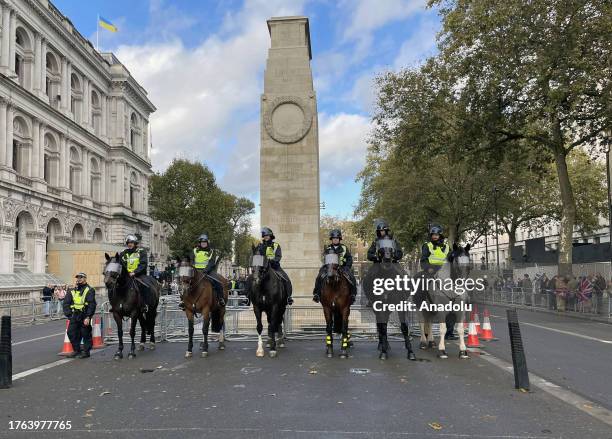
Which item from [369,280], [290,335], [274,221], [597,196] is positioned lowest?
[290,335]

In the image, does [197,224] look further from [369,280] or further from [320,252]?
[369,280]

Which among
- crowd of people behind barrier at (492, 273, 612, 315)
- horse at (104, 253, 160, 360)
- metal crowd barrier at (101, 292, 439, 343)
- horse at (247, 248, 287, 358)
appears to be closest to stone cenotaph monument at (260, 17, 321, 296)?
metal crowd barrier at (101, 292, 439, 343)

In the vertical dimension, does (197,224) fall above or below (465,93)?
below

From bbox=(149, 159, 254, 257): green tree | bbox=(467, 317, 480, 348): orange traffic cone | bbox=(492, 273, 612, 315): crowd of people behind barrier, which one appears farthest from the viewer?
bbox=(149, 159, 254, 257): green tree

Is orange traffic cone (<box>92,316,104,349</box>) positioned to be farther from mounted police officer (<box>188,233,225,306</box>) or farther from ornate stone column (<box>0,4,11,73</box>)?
ornate stone column (<box>0,4,11,73</box>)

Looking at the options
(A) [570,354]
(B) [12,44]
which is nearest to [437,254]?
(A) [570,354]

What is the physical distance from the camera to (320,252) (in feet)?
61.0

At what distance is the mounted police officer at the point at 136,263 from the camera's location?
40.3ft

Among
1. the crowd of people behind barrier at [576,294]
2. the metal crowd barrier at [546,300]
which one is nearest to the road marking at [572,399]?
the metal crowd barrier at [546,300]

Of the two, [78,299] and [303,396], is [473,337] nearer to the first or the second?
[303,396]

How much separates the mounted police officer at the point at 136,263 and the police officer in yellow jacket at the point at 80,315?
1.05 meters

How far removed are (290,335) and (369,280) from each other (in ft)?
13.8

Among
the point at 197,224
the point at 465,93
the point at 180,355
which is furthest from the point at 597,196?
the point at 180,355

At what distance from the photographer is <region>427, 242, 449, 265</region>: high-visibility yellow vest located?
11352mm
